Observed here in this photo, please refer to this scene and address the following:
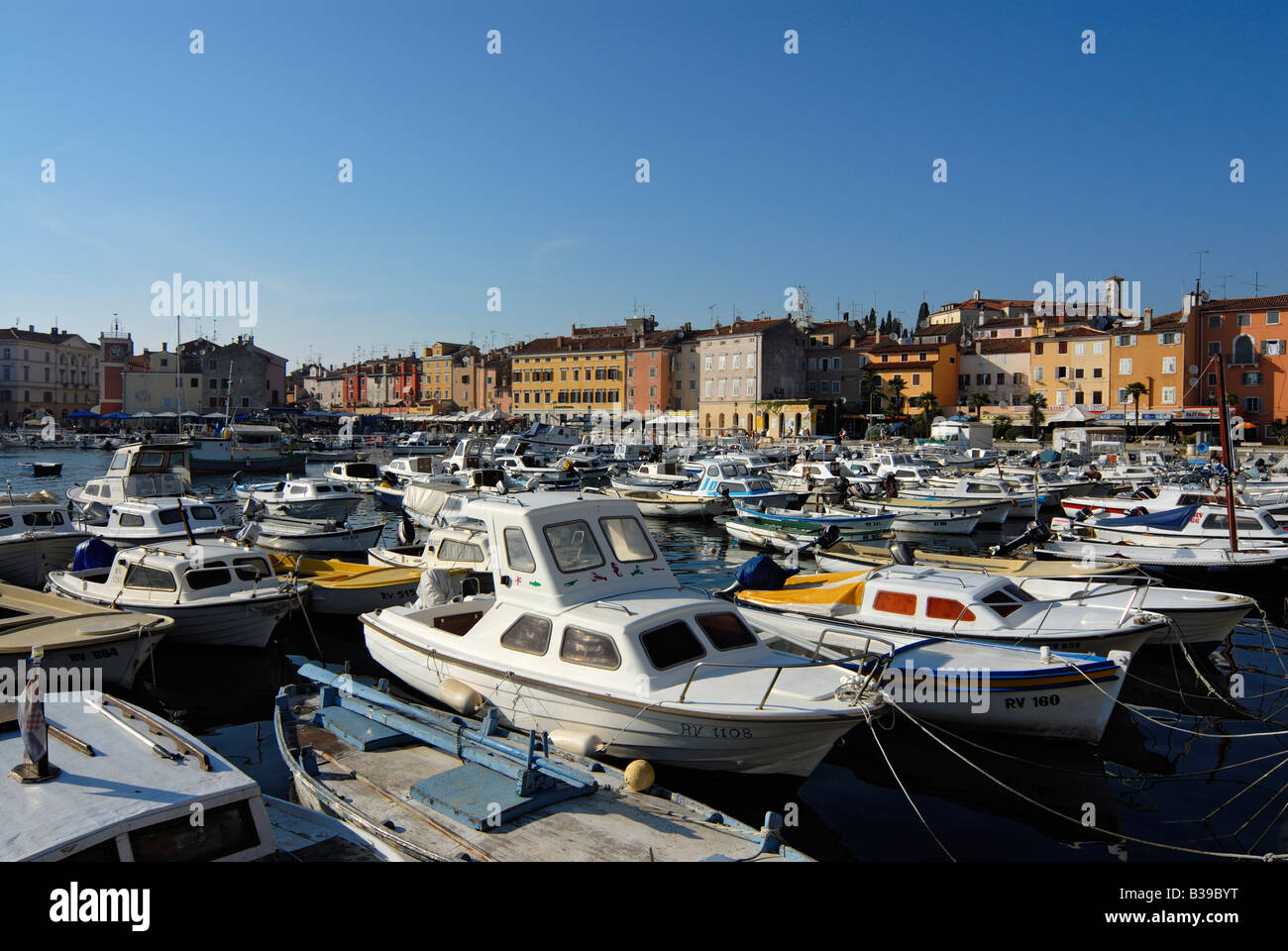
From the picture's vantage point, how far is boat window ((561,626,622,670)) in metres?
11.1

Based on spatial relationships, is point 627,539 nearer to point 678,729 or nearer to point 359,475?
point 678,729

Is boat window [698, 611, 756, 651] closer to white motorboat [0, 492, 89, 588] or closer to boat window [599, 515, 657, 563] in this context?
boat window [599, 515, 657, 563]

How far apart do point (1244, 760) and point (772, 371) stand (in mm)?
80328

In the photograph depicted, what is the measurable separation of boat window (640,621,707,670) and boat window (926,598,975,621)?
19.8ft

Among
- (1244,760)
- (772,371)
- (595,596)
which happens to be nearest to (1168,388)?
(772,371)

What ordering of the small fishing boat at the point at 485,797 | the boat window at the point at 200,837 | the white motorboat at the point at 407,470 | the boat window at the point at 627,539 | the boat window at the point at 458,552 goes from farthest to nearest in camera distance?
the white motorboat at the point at 407,470 → the boat window at the point at 458,552 → the boat window at the point at 627,539 → the small fishing boat at the point at 485,797 → the boat window at the point at 200,837

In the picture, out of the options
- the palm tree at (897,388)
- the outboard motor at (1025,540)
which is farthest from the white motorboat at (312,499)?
the palm tree at (897,388)

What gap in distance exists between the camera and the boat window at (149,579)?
1753 cm

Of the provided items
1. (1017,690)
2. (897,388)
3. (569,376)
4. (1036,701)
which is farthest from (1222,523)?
(569,376)

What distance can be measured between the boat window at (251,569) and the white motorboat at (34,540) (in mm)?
9443

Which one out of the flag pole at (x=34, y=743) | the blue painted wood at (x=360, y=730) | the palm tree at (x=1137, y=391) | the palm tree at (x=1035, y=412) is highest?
the palm tree at (x=1137, y=391)

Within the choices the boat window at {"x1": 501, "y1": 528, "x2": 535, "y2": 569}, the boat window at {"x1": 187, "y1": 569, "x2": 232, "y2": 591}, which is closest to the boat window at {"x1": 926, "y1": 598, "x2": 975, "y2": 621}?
the boat window at {"x1": 501, "y1": 528, "x2": 535, "y2": 569}

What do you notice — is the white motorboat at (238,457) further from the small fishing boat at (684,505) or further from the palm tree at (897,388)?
the palm tree at (897,388)

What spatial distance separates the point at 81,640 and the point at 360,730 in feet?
22.2
